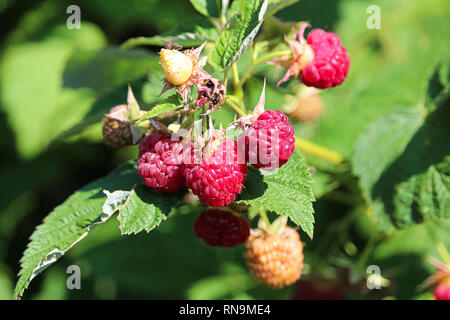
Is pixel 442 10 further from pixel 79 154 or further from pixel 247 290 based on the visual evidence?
pixel 79 154

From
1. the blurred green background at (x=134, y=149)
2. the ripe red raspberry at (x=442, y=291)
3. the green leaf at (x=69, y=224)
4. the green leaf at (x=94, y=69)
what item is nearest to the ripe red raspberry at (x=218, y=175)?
the green leaf at (x=69, y=224)

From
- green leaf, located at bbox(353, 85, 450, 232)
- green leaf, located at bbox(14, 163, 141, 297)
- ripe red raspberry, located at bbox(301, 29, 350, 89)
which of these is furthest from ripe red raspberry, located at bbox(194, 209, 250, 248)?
green leaf, located at bbox(353, 85, 450, 232)

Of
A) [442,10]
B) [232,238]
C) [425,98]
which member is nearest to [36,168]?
[232,238]

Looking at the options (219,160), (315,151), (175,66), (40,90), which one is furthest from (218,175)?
(40,90)

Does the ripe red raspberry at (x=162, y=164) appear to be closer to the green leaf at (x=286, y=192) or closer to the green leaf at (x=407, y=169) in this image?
the green leaf at (x=286, y=192)

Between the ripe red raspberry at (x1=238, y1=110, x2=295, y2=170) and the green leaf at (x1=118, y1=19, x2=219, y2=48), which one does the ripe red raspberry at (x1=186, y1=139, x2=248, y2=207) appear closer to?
the ripe red raspberry at (x1=238, y1=110, x2=295, y2=170)
